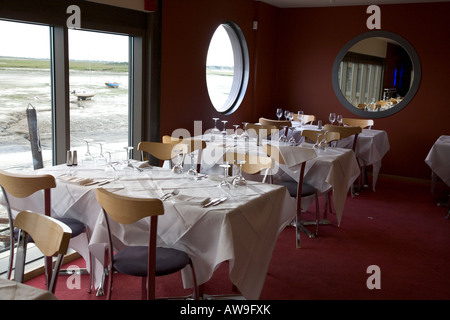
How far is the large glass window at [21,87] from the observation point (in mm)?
3561

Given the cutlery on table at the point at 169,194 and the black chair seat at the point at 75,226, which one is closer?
the cutlery on table at the point at 169,194

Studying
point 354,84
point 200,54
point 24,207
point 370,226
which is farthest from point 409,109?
point 24,207

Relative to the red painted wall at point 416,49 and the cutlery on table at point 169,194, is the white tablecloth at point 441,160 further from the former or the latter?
the cutlery on table at point 169,194

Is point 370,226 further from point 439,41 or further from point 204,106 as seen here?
point 439,41

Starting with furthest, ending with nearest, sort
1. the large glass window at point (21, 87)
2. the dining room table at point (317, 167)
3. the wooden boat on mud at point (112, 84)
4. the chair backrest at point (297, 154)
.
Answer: the wooden boat on mud at point (112, 84) < the dining room table at point (317, 167) < the chair backrest at point (297, 154) < the large glass window at point (21, 87)

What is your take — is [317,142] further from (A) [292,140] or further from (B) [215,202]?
(B) [215,202]

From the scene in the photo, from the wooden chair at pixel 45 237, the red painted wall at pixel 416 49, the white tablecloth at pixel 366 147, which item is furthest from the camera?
the red painted wall at pixel 416 49

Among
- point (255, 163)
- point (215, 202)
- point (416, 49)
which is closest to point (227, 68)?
point (416, 49)

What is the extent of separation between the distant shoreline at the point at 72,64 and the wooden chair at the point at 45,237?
203 cm

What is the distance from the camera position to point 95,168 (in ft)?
11.2

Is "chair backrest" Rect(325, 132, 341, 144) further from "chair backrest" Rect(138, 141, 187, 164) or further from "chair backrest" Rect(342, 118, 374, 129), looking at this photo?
"chair backrest" Rect(342, 118, 374, 129)

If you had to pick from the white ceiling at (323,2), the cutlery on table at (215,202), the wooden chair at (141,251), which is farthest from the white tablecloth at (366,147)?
the wooden chair at (141,251)

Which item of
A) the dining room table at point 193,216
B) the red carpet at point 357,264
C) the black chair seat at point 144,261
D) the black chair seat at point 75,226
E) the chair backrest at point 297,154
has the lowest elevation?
the red carpet at point 357,264

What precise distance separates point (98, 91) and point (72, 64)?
453 mm
